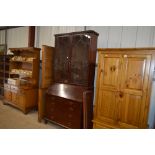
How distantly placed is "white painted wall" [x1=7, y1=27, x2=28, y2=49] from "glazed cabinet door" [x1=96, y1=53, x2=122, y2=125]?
3455 mm

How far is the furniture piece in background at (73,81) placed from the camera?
2701 mm

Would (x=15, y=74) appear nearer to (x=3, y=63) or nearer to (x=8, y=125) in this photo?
(x=3, y=63)

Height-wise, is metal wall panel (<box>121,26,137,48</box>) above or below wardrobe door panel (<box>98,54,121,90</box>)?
above

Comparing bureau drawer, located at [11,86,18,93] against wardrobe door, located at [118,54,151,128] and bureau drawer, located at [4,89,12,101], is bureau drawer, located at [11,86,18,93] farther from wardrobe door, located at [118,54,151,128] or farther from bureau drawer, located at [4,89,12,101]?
wardrobe door, located at [118,54,151,128]

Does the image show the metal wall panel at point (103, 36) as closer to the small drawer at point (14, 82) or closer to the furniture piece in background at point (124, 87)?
Result: the furniture piece in background at point (124, 87)

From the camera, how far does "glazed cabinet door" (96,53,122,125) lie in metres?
2.27

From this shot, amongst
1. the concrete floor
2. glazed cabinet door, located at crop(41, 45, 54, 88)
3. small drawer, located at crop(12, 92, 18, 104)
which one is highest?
glazed cabinet door, located at crop(41, 45, 54, 88)

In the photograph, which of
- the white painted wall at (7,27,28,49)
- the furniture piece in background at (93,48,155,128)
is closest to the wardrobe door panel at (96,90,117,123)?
the furniture piece in background at (93,48,155,128)

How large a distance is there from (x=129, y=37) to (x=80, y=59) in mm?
1049

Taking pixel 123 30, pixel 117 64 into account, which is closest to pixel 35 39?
pixel 123 30
